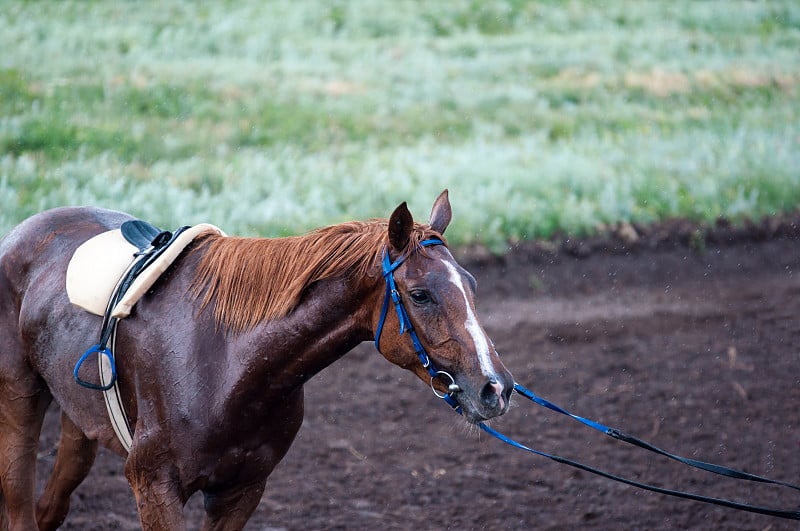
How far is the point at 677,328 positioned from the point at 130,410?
230 inches

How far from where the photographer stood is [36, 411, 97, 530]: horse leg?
4160mm

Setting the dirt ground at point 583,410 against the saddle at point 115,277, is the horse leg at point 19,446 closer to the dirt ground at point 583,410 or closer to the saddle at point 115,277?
the saddle at point 115,277

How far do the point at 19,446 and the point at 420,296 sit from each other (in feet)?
6.89

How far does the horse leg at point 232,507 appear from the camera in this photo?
3545 mm

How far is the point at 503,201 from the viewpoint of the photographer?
10.3 metres

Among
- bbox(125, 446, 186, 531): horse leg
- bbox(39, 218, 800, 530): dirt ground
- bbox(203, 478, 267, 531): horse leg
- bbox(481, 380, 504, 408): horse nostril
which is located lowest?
bbox(39, 218, 800, 530): dirt ground

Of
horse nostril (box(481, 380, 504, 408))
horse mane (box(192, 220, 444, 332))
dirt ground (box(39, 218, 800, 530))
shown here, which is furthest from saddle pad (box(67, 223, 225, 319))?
→ dirt ground (box(39, 218, 800, 530))

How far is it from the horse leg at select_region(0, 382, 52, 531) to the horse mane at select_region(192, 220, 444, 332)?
44.3 inches

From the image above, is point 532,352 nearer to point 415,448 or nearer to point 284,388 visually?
point 415,448

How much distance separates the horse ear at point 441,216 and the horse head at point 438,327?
0.71 feet

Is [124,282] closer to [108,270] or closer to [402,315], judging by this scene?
[108,270]

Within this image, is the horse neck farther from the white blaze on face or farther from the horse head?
the white blaze on face

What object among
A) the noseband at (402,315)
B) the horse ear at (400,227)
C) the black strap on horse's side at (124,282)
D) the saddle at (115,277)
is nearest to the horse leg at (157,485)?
the saddle at (115,277)

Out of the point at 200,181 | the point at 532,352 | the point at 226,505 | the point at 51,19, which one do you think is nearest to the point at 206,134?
the point at 200,181
